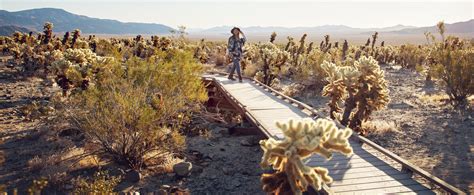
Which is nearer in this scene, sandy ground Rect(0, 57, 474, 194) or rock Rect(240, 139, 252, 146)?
sandy ground Rect(0, 57, 474, 194)

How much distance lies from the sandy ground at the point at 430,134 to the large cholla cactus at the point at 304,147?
4.28 meters

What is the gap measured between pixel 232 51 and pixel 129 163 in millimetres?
6311

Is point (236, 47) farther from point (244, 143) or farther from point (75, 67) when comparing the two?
point (75, 67)

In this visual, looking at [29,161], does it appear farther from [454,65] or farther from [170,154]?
[454,65]

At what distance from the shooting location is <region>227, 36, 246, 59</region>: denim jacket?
13.5 m

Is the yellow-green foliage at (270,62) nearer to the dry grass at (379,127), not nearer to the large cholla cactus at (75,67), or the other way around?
the dry grass at (379,127)

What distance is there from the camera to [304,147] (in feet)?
14.4

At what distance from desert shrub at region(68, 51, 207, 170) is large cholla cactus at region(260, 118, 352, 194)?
3.66 metres

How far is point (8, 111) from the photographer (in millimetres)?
12805

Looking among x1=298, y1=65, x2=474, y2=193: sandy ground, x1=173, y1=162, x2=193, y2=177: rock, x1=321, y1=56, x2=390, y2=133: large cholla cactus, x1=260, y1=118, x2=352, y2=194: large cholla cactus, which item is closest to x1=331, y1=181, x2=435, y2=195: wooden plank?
x1=260, y1=118, x2=352, y2=194: large cholla cactus

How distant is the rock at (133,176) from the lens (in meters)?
Answer: 7.80

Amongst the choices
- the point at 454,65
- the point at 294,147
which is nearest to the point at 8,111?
the point at 294,147

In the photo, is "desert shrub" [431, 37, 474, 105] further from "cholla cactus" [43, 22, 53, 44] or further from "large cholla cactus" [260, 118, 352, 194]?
"cholla cactus" [43, 22, 53, 44]

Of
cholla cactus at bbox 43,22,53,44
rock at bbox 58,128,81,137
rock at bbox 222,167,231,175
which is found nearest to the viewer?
rock at bbox 222,167,231,175
